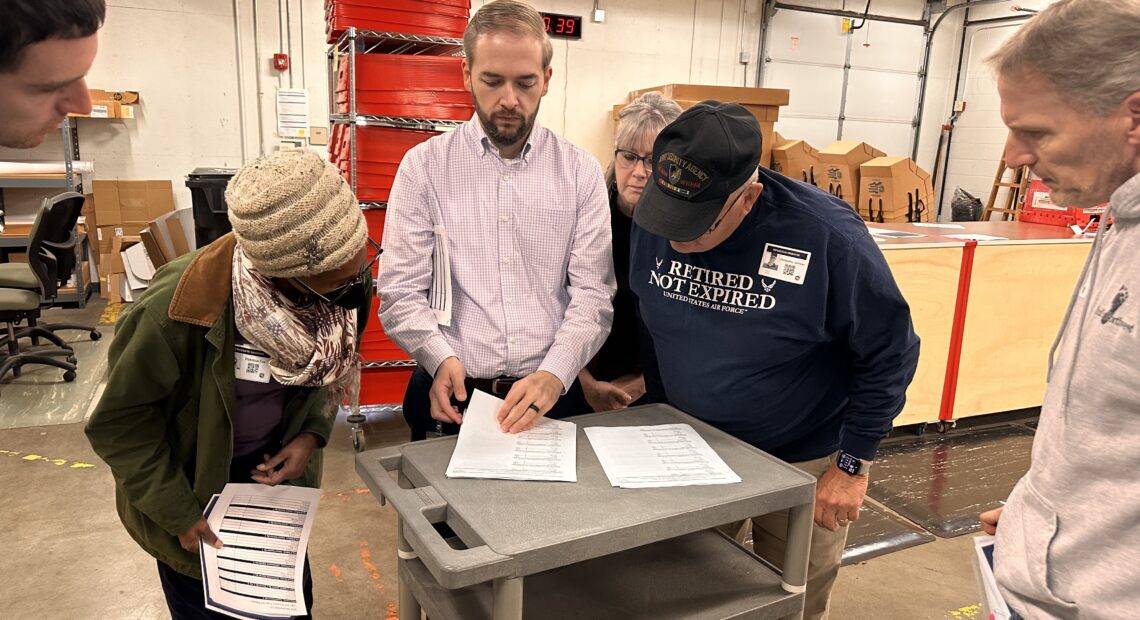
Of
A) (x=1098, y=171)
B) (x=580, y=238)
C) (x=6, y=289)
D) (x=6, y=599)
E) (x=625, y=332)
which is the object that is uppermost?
(x=1098, y=171)

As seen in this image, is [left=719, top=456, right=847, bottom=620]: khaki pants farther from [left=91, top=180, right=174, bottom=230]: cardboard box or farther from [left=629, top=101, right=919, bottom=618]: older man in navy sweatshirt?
[left=91, top=180, right=174, bottom=230]: cardboard box

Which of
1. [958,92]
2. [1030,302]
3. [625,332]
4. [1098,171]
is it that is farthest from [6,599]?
[958,92]

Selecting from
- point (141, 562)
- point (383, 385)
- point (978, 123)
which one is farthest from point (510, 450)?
point (978, 123)

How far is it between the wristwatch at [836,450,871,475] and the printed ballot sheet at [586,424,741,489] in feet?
0.98

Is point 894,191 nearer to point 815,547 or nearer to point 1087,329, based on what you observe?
point 815,547

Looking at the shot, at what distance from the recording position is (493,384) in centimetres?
158

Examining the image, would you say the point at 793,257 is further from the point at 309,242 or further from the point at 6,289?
the point at 6,289

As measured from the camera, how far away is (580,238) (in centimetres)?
162

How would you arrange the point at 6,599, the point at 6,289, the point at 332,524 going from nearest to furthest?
the point at 6,599 < the point at 332,524 < the point at 6,289

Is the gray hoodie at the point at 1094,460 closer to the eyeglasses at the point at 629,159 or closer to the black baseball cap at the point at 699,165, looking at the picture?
the black baseball cap at the point at 699,165

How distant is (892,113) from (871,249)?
8095 mm

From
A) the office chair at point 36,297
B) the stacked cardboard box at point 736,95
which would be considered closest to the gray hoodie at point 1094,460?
the office chair at point 36,297

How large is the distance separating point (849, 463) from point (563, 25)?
6.15 m

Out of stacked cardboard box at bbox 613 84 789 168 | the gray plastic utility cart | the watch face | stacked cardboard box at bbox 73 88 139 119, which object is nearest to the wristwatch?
the watch face
